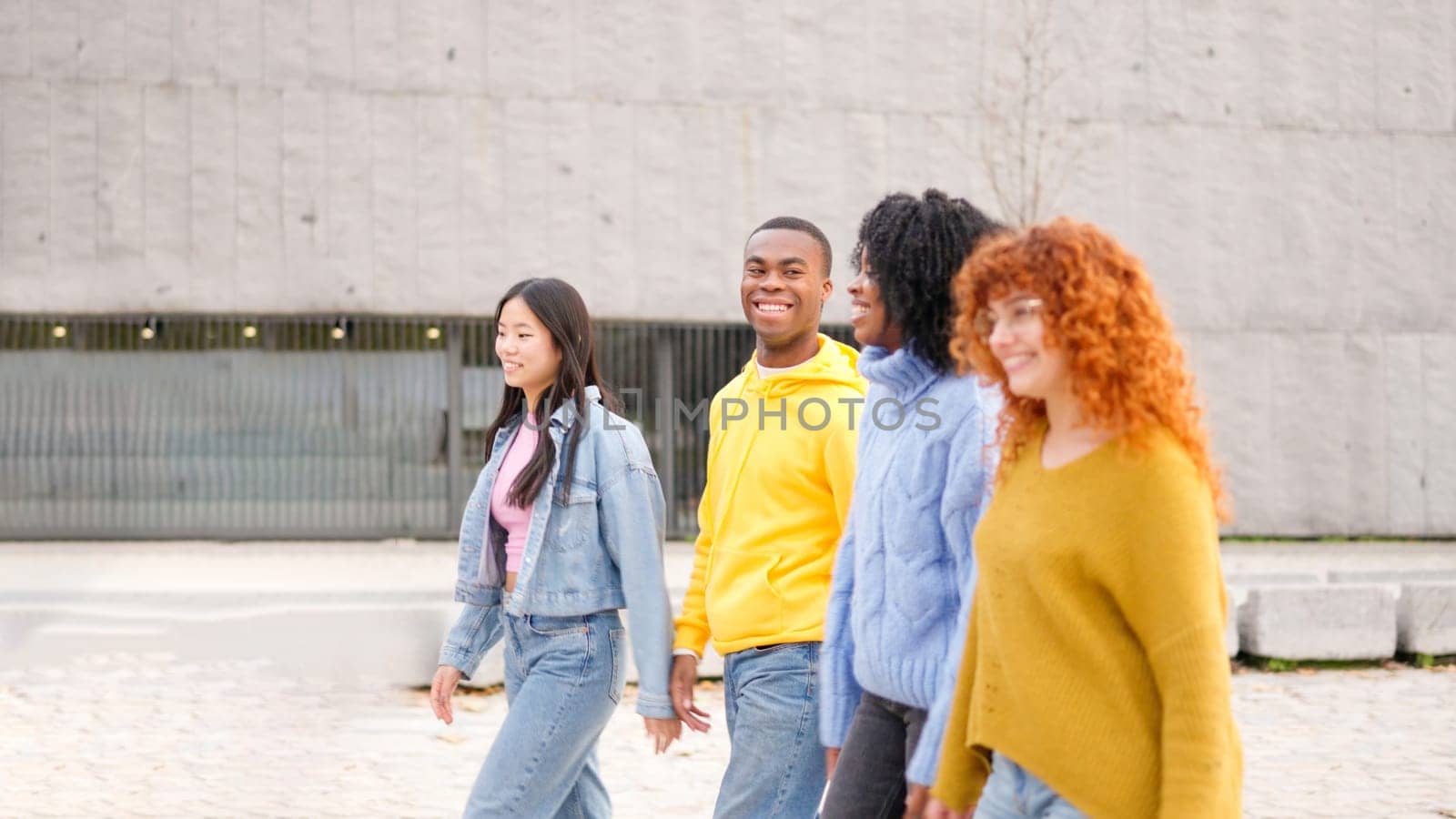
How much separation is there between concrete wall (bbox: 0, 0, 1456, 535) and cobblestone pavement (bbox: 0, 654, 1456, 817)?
8217 millimetres

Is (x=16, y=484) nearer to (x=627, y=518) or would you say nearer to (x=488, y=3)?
(x=488, y=3)

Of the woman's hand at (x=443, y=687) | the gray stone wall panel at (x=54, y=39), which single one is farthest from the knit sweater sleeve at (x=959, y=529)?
the gray stone wall panel at (x=54, y=39)

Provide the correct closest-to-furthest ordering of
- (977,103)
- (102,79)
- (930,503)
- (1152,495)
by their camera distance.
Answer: (1152,495)
(930,503)
(102,79)
(977,103)

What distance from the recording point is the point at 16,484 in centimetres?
1592

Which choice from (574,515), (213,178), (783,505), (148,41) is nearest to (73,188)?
(213,178)

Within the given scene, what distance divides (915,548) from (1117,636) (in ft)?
2.27

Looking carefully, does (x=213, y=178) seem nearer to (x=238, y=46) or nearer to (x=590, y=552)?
(x=238, y=46)

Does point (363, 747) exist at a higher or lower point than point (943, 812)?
lower

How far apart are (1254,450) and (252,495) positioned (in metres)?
12.4

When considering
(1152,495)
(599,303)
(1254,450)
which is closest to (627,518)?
(1152,495)

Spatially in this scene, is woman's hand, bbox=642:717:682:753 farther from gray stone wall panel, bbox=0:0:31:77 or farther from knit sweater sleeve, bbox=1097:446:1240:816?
gray stone wall panel, bbox=0:0:31:77

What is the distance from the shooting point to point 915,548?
2.78 metres

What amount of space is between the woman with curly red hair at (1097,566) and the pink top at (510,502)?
1.68 meters

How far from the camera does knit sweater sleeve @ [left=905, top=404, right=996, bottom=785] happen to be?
2566 millimetres
